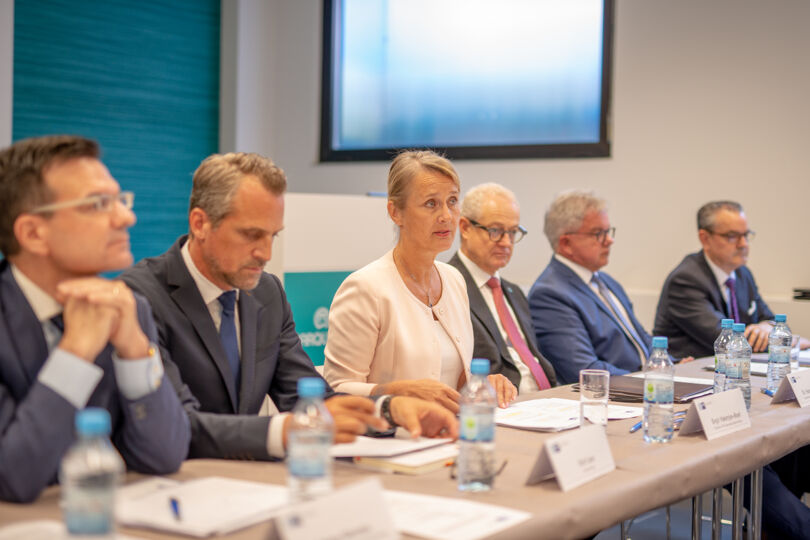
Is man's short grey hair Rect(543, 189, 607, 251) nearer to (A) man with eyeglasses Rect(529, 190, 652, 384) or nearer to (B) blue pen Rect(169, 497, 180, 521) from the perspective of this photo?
(A) man with eyeglasses Rect(529, 190, 652, 384)

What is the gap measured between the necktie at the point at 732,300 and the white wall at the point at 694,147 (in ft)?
1.47

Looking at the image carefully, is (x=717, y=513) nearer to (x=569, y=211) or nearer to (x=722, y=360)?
(x=722, y=360)

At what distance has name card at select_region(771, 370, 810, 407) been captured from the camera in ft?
8.68

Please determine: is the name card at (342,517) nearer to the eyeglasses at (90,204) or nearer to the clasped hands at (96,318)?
the clasped hands at (96,318)

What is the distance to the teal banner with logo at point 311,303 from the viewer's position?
428 cm

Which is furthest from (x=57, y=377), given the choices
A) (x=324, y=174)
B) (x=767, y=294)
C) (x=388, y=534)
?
(x=324, y=174)

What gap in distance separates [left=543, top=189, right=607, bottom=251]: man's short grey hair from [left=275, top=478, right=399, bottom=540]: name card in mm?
2889

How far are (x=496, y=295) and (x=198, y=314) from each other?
1685mm

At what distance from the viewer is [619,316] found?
13.0 feet

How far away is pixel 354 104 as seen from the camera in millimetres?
6633

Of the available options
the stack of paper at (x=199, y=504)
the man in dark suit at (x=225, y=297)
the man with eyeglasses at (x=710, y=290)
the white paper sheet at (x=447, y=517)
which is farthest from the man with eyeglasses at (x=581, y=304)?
the stack of paper at (x=199, y=504)

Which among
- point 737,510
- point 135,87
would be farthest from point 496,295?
point 135,87

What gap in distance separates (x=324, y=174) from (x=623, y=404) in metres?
4.44

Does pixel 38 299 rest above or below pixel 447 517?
above
